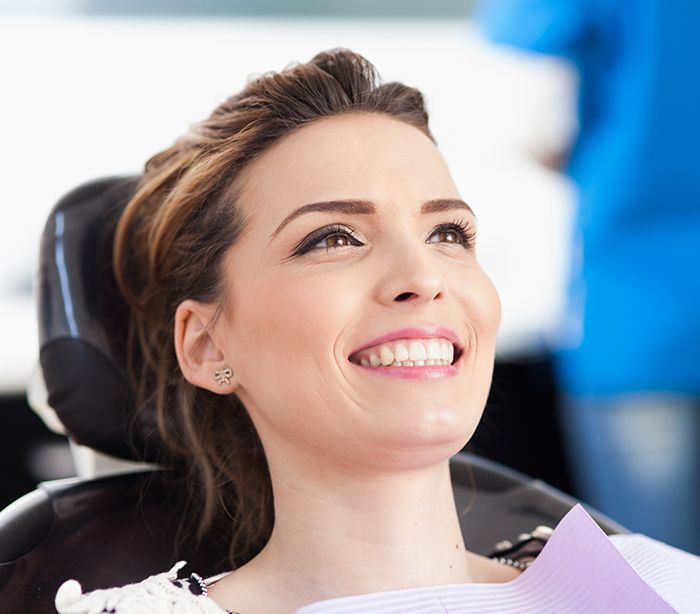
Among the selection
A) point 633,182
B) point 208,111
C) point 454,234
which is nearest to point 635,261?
point 633,182

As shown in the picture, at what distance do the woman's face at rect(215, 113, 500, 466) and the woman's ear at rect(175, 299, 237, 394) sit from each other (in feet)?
0.07

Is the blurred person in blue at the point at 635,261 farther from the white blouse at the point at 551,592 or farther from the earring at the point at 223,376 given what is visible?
the earring at the point at 223,376

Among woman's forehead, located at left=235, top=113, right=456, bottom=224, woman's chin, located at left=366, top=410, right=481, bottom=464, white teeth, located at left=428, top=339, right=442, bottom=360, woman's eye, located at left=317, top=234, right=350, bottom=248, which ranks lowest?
woman's chin, located at left=366, top=410, right=481, bottom=464

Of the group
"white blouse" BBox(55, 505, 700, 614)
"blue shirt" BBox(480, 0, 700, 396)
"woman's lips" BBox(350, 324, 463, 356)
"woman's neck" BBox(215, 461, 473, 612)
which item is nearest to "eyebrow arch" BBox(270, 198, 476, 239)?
"woman's lips" BBox(350, 324, 463, 356)

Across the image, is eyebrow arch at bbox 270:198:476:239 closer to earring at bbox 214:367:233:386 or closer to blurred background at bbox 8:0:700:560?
earring at bbox 214:367:233:386

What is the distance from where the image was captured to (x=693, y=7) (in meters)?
2.11

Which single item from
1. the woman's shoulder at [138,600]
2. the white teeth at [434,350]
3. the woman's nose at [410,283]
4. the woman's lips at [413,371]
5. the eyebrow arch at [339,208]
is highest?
the eyebrow arch at [339,208]

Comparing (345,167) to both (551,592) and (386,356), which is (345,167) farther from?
(551,592)

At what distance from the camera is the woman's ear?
4.43 ft

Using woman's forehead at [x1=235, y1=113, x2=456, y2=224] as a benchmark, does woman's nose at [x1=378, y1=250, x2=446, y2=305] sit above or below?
below

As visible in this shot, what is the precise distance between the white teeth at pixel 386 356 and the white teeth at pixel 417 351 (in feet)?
0.06

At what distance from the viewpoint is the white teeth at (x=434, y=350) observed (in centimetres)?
118

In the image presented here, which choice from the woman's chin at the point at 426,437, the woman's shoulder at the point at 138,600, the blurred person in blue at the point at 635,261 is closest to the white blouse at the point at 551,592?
the woman's shoulder at the point at 138,600

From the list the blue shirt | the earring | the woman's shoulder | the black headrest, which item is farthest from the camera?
the blue shirt
